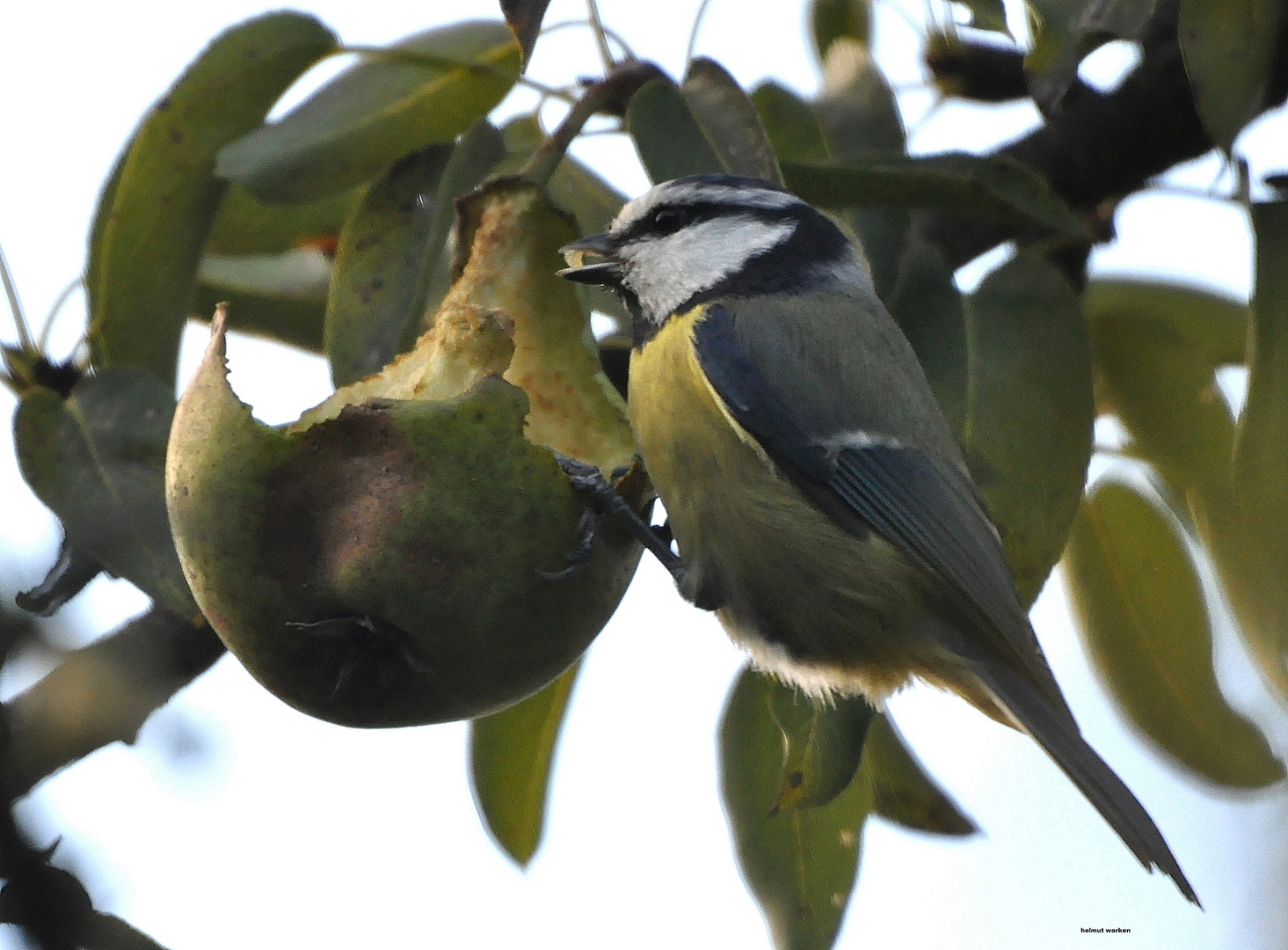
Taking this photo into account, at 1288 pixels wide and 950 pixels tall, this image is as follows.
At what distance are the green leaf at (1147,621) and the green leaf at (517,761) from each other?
79 cm

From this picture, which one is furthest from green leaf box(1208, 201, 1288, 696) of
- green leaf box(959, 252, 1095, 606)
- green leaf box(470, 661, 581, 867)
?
green leaf box(470, 661, 581, 867)

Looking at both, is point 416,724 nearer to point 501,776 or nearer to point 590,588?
point 590,588

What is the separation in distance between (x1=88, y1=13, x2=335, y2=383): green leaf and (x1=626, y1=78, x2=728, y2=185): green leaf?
0.54m

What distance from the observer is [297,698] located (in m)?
1.34

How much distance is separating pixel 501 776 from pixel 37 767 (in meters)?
0.70

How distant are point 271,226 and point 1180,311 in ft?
4.69

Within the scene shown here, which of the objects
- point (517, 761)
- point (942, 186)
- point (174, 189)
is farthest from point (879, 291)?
point (174, 189)

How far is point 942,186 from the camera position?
1641mm

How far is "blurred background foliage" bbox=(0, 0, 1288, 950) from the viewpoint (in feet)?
5.26

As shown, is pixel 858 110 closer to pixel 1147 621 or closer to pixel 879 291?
pixel 879 291

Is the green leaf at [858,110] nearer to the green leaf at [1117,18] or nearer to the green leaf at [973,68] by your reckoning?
the green leaf at [973,68]

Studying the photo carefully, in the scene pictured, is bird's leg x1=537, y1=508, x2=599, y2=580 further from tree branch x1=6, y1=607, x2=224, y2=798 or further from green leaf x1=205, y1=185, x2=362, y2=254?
green leaf x1=205, y1=185, x2=362, y2=254

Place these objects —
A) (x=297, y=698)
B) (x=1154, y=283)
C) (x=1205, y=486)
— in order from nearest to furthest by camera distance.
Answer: (x=297, y=698), (x=1205, y=486), (x=1154, y=283)

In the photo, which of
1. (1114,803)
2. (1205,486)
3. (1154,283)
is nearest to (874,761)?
(1114,803)
